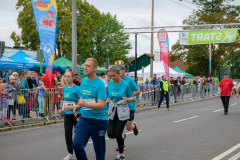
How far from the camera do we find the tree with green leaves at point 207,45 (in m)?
51.0

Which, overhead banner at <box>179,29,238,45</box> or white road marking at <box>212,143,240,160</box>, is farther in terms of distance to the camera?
overhead banner at <box>179,29,238,45</box>

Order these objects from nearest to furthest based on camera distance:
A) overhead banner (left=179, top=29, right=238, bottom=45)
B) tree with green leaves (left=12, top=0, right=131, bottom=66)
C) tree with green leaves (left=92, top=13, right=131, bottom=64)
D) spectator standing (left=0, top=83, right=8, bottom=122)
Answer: spectator standing (left=0, top=83, right=8, bottom=122) < overhead banner (left=179, top=29, right=238, bottom=45) < tree with green leaves (left=12, top=0, right=131, bottom=66) < tree with green leaves (left=92, top=13, right=131, bottom=64)

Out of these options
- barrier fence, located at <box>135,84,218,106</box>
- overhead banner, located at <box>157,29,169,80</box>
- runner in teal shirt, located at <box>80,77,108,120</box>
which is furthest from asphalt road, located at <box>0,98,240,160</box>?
overhead banner, located at <box>157,29,169,80</box>

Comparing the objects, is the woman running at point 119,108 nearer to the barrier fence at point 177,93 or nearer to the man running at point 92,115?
the man running at point 92,115

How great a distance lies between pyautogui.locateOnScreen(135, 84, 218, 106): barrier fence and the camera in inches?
845

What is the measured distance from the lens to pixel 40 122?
13.2 meters

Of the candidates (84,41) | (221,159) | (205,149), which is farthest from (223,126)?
(84,41)

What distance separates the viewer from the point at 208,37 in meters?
27.1

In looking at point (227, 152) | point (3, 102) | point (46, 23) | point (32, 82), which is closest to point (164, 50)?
point (32, 82)

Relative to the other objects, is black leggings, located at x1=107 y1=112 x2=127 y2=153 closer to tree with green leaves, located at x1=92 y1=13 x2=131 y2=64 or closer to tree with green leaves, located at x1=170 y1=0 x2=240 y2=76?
tree with green leaves, located at x1=170 y1=0 x2=240 y2=76

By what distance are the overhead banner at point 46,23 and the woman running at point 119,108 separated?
690cm

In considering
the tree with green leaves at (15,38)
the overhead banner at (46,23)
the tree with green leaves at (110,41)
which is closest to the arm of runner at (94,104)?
the overhead banner at (46,23)

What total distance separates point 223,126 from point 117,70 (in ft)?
22.0

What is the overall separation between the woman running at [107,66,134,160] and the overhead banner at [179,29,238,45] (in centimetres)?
2109
